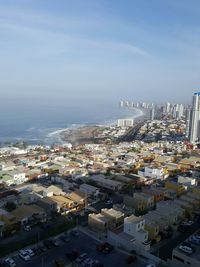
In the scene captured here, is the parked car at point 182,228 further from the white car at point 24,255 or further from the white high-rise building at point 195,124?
the white high-rise building at point 195,124

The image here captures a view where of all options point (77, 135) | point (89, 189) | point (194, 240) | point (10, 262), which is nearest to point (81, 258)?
point (10, 262)

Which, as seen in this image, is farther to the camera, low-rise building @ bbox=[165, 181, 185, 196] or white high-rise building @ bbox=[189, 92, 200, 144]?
white high-rise building @ bbox=[189, 92, 200, 144]

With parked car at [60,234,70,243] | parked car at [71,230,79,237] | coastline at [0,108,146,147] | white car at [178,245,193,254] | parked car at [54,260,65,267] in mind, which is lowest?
coastline at [0,108,146,147]

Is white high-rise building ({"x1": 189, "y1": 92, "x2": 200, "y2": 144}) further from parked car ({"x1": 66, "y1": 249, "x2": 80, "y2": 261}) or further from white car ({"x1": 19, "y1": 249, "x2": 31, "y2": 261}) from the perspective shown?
white car ({"x1": 19, "y1": 249, "x2": 31, "y2": 261})

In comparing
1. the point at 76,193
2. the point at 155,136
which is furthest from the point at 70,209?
the point at 155,136

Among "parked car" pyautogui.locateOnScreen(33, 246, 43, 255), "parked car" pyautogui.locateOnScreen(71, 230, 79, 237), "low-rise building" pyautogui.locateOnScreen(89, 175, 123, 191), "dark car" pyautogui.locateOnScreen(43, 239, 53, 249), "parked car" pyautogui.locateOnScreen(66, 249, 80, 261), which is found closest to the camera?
"parked car" pyautogui.locateOnScreen(66, 249, 80, 261)

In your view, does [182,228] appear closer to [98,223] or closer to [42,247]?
[98,223]

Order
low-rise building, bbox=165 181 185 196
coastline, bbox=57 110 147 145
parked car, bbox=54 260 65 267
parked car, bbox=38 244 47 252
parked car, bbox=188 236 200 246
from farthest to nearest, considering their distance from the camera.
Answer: coastline, bbox=57 110 147 145, low-rise building, bbox=165 181 185 196, parked car, bbox=188 236 200 246, parked car, bbox=38 244 47 252, parked car, bbox=54 260 65 267

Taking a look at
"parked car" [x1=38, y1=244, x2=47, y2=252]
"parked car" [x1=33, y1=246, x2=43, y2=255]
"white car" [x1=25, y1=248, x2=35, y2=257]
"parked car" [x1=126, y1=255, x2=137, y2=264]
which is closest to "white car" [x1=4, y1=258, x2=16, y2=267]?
"white car" [x1=25, y1=248, x2=35, y2=257]

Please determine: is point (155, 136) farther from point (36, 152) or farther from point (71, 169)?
point (71, 169)
